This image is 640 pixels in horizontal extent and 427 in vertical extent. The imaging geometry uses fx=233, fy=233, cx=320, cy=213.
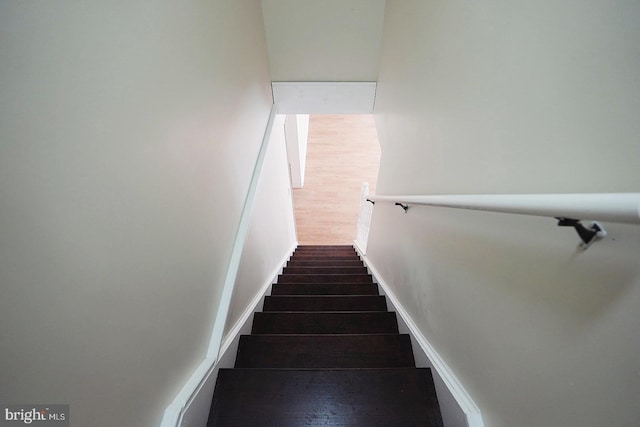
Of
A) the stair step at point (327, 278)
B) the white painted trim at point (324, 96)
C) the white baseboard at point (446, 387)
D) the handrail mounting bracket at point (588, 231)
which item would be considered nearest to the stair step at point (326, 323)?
the white baseboard at point (446, 387)

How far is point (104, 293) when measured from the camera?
1.81 ft

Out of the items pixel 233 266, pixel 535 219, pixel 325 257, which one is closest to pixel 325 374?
pixel 233 266

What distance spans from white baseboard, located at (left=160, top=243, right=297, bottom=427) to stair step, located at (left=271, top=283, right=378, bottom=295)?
0.81 meters

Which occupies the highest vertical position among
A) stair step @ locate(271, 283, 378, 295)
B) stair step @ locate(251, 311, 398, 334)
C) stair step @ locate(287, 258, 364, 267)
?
stair step @ locate(287, 258, 364, 267)

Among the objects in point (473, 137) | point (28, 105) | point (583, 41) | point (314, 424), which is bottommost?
point (314, 424)

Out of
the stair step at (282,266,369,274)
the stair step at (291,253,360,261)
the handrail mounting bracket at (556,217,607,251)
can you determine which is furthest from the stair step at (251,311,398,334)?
the stair step at (291,253,360,261)

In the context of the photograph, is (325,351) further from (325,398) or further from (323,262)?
(323,262)

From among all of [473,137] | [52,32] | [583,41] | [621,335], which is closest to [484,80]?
[473,137]

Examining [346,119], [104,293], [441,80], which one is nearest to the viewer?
[104,293]

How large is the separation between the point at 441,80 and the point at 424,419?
1461mm

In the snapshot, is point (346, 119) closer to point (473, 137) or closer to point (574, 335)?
point (473, 137)

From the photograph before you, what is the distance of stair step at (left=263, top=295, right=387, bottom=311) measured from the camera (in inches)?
72.4

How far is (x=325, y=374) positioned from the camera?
42.3 inches

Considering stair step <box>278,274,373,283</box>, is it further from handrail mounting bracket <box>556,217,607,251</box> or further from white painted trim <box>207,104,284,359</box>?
handrail mounting bracket <box>556,217,607,251</box>
